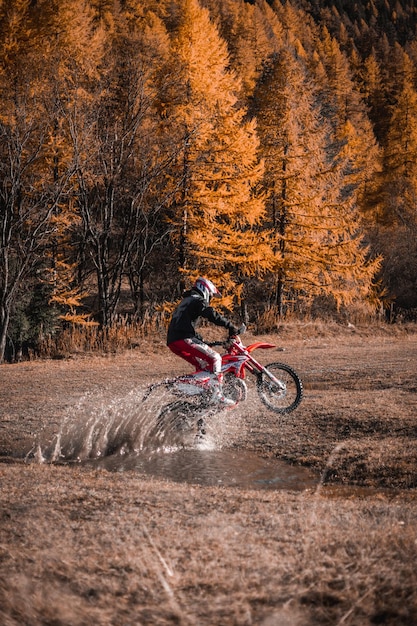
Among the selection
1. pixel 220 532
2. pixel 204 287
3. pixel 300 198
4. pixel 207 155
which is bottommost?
pixel 220 532

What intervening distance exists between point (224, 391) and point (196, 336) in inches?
35.6

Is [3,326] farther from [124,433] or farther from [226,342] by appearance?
[124,433]

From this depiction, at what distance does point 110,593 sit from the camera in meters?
3.18

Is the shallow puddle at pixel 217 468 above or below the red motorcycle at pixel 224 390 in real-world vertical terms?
below

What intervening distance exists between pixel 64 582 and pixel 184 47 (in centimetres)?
2019

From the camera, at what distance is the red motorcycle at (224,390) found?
8.72 metres

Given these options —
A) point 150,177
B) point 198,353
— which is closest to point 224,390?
point 198,353

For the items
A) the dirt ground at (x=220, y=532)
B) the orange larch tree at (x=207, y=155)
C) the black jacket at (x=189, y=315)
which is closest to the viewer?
the dirt ground at (x=220, y=532)

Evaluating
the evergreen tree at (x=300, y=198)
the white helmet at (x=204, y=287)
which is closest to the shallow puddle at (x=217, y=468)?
the white helmet at (x=204, y=287)

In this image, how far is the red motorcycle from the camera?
8.72 m

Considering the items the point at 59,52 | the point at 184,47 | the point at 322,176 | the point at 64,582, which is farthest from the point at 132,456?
the point at 322,176

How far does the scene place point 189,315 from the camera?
9016 millimetres

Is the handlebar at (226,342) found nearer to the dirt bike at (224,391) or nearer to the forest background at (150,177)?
the dirt bike at (224,391)

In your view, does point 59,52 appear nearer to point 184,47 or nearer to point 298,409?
point 184,47
